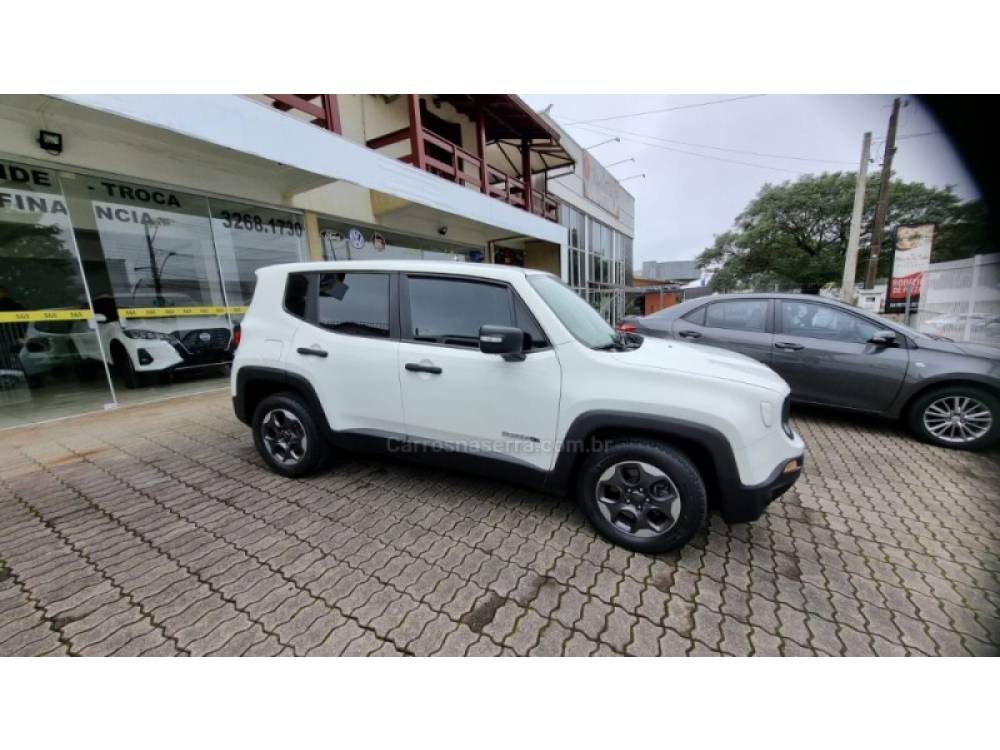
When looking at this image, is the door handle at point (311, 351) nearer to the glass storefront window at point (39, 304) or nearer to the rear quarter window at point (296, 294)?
the rear quarter window at point (296, 294)

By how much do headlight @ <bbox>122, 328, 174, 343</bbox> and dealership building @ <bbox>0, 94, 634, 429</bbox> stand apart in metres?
0.02

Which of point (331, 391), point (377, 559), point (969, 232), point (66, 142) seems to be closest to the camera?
point (969, 232)

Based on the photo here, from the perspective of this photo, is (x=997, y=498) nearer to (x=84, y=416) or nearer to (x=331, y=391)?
(x=331, y=391)

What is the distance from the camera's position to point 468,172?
11.8 m

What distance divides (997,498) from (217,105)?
28.0ft

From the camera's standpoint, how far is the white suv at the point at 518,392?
2.04m

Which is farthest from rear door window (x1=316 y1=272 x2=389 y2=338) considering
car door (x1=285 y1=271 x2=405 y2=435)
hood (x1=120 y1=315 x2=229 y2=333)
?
hood (x1=120 y1=315 x2=229 y2=333)

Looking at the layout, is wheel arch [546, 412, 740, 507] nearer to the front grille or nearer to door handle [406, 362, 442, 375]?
door handle [406, 362, 442, 375]

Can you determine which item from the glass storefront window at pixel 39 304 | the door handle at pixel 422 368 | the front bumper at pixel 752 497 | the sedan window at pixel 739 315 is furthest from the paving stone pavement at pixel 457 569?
the glass storefront window at pixel 39 304

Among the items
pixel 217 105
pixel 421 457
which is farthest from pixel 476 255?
pixel 421 457

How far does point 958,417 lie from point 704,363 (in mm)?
3673

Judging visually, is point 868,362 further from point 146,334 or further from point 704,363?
point 146,334

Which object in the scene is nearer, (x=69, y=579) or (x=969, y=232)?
(x=969, y=232)

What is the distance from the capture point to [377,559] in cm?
220
